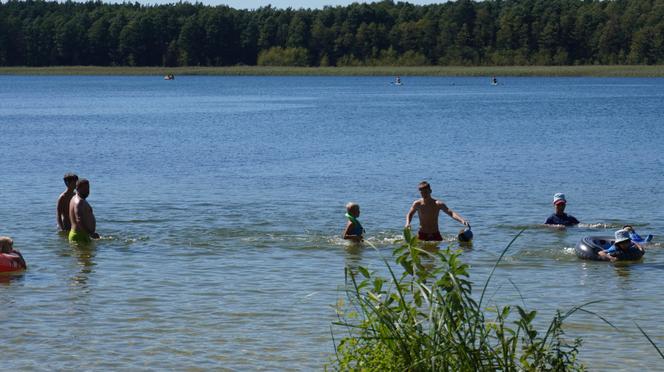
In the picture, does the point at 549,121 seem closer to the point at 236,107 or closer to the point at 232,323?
the point at 236,107

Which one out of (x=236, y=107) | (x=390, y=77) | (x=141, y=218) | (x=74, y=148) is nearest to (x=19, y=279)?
(x=141, y=218)

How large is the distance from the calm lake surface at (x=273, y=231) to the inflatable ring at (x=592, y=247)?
0.21m

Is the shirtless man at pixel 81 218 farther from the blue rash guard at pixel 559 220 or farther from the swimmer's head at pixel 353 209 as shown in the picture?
the blue rash guard at pixel 559 220

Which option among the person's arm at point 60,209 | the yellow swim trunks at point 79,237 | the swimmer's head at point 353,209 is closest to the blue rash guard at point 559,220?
the swimmer's head at point 353,209

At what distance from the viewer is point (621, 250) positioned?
1744 centimetres

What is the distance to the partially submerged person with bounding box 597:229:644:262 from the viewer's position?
1734 cm

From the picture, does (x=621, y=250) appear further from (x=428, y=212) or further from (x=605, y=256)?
(x=428, y=212)

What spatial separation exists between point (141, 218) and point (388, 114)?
52.9 metres

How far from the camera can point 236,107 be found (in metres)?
85.8

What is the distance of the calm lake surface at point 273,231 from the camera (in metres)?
12.6

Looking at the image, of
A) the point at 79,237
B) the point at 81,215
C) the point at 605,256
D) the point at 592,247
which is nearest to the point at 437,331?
the point at 605,256

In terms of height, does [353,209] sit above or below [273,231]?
above

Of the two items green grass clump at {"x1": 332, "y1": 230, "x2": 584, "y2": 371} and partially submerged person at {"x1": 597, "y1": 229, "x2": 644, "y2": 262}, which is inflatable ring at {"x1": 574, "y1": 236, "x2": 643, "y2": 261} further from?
green grass clump at {"x1": 332, "y1": 230, "x2": 584, "y2": 371}

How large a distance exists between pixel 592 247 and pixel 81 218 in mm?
8156
